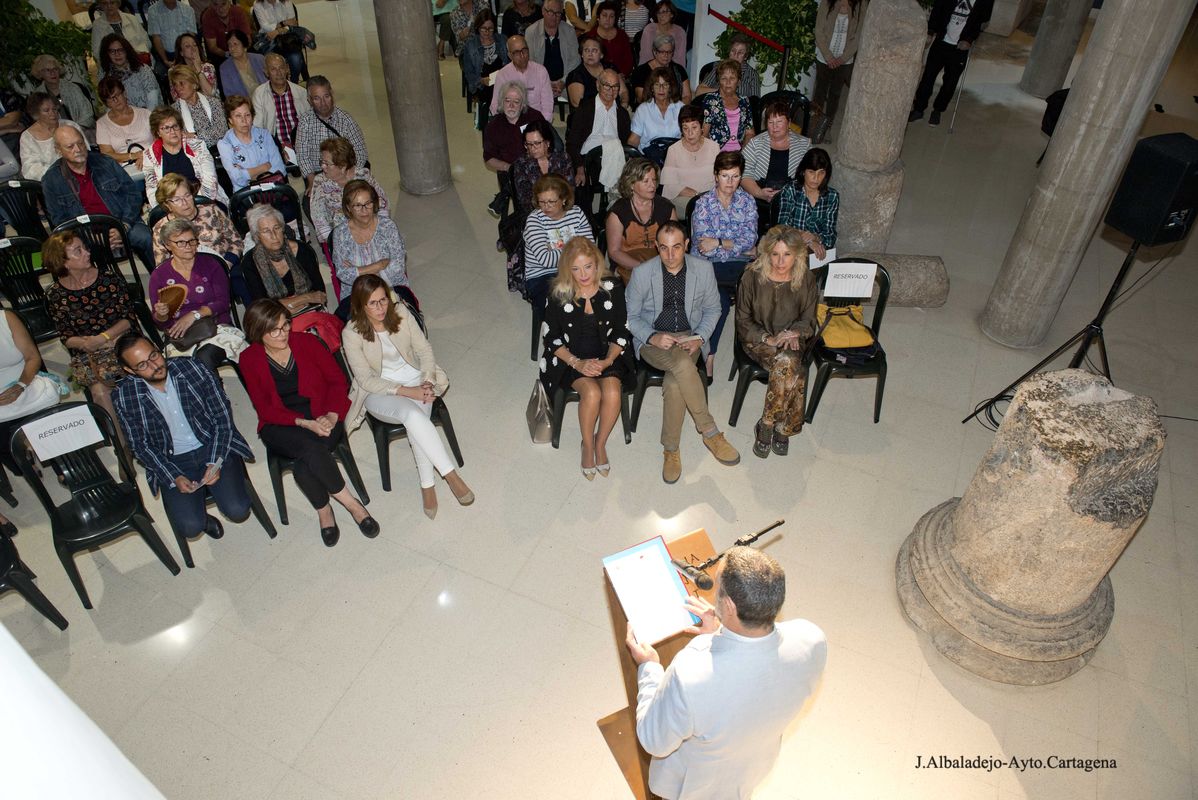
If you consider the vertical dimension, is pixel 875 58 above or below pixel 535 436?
above

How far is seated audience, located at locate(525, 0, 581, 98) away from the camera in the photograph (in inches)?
332

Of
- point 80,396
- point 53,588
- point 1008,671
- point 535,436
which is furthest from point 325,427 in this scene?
point 1008,671

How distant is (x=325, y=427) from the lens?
14.0ft

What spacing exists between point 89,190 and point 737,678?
585 centimetres

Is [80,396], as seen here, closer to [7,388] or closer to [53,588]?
[7,388]

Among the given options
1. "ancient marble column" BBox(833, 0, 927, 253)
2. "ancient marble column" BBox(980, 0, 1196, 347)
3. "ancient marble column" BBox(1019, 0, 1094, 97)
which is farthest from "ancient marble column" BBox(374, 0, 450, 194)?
"ancient marble column" BBox(1019, 0, 1094, 97)

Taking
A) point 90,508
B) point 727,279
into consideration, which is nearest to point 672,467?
point 727,279

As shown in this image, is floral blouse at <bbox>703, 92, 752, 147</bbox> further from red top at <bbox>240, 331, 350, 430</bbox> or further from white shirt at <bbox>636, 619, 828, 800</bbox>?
white shirt at <bbox>636, 619, 828, 800</bbox>

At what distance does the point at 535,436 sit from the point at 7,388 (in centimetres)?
295

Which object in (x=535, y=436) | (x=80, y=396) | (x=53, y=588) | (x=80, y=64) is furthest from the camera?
(x=80, y=64)

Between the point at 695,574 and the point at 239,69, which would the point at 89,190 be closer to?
the point at 239,69

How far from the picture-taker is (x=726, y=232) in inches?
216

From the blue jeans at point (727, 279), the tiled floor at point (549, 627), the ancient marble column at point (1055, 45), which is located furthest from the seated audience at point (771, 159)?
the ancient marble column at point (1055, 45)

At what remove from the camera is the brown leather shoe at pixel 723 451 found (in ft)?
15.9
